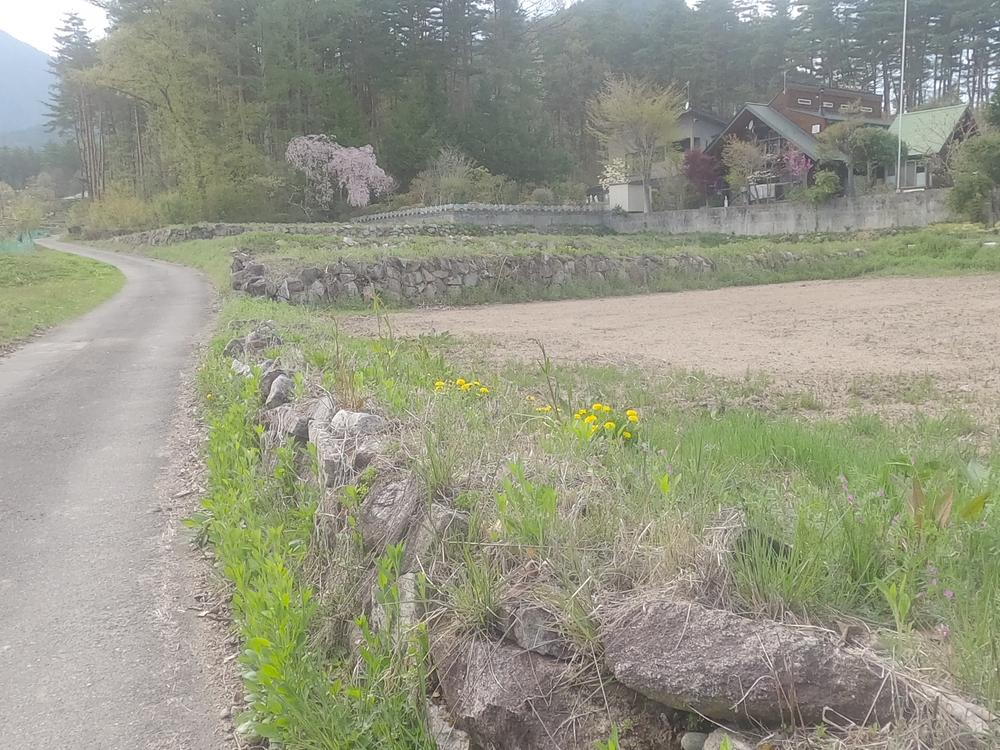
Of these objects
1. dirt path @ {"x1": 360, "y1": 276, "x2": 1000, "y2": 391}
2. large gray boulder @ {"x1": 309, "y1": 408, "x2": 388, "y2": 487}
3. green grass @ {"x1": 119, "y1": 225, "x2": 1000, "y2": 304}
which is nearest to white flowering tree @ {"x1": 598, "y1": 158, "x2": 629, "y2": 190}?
green grass @ {"x1": 119, "y1": 225, "x2": 1000, "y2": 304}

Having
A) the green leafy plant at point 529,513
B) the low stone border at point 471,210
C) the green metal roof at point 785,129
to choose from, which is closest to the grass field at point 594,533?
the green leafy plant at point 529,513

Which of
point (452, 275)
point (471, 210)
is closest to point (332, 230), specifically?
point (471, 210)

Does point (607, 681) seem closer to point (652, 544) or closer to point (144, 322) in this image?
point (652, 544)

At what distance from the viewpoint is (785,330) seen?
11.1 m

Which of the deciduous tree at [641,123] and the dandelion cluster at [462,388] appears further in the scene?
the deciduous tree at [641,123]

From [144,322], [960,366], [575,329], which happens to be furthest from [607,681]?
[144,322]

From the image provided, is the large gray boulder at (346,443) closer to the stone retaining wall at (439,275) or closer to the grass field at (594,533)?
the grass field at (594,533)

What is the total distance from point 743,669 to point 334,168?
39.2 m

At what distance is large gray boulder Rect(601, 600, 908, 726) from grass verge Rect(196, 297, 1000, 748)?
106 mm

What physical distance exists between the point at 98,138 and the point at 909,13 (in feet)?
189

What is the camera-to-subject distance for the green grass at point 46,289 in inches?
472

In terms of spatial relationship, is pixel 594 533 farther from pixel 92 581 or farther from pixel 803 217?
pixel 803 217

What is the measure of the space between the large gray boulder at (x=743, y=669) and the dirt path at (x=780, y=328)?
226 inches

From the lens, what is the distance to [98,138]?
5659cm
